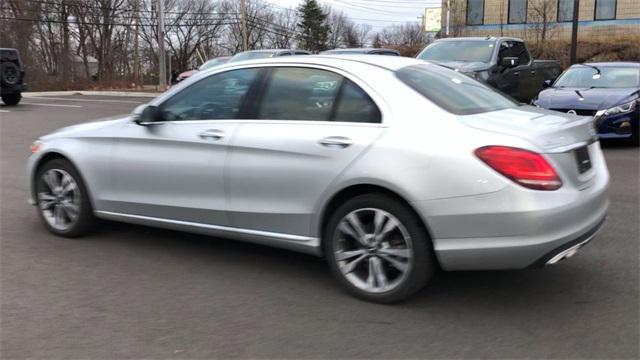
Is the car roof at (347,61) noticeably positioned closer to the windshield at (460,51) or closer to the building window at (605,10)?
the windshield at (460,51)

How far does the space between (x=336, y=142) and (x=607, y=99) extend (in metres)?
7.79

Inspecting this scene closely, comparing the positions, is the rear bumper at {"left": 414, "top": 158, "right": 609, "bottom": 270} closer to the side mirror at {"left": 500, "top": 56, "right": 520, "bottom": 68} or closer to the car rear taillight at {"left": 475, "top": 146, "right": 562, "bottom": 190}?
the car rear taillight at {"left": 475, "top": 146, "right": 562, "bottom": 190}

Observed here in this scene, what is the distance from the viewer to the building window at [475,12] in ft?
142

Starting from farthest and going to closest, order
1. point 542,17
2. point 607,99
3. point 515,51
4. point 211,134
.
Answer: point 542,17
point 515,51
point 607,99
point 211,134

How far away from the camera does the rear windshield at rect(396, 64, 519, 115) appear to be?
405 centimetres

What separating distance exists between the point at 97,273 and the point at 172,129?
3.99 ft

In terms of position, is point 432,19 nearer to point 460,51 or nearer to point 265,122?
point 460,51

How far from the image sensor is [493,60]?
12539mm

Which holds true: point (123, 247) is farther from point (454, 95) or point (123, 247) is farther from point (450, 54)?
point (450, 54)

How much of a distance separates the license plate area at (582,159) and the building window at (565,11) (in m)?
40.3

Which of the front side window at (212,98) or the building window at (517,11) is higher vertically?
the building window at (517,11)

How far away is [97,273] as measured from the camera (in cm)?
455

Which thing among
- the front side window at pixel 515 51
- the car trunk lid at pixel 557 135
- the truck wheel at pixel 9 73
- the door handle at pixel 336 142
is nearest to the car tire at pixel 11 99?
the truck wheel at pixel 9 73

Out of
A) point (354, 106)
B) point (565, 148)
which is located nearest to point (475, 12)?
point (354, 106)
